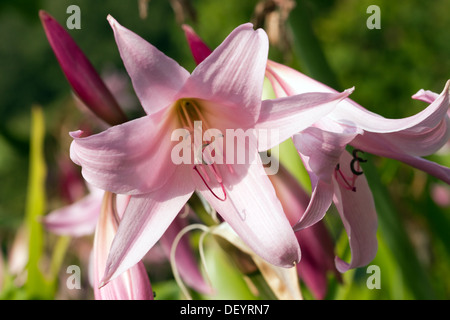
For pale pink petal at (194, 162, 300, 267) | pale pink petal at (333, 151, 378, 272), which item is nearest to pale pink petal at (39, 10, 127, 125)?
pale pink petal at (194, 162, 300, 267)

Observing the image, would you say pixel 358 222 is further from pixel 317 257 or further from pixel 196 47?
pixel 196 47

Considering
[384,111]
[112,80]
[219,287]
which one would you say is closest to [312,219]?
[219,287]

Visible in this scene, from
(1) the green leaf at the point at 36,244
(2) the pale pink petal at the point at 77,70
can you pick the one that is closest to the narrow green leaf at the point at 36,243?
(1) the green leaf at the point at 36,244

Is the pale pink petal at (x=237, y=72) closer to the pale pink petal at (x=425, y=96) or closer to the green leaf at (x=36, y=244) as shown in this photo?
the pale pink petal at (x=425, y=96)

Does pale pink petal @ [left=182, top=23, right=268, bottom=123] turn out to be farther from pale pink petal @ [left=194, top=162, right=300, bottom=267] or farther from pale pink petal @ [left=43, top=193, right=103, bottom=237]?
pale pink petal @ [left=43, top=193, right=103, bottom=237]

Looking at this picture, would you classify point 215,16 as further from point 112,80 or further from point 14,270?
point 14,270

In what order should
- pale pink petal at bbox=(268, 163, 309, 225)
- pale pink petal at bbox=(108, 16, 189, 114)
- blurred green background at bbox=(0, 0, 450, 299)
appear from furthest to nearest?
blurred green background at bbox=(0, 0, 450, 299)
pale pink petal at bbox=(268, 163, 309, 225)
pale pink petal at bbox=(108, 16, 189, 114)
